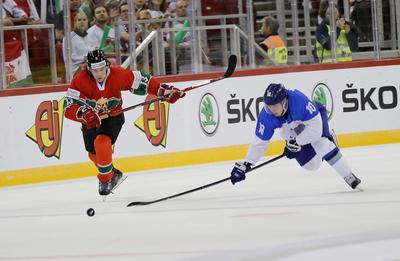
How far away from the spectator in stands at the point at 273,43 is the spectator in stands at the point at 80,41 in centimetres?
247

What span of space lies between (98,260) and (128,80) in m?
3.77

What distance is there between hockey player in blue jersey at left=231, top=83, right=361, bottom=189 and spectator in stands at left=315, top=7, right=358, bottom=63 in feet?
16.3

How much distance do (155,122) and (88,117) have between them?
3.08 meters

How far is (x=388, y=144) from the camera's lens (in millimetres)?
14625

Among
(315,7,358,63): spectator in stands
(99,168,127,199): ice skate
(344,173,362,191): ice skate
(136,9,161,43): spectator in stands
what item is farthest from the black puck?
(315,7,358,63): spectator in stands

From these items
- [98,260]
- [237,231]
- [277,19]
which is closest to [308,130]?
[237,231]

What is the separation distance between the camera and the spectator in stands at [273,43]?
14.2 m

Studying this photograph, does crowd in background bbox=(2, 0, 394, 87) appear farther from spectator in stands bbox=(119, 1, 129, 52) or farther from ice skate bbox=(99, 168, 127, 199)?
ice skate bbox=(99, 168, 127, 199)

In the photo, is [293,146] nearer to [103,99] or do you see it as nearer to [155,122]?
[103,99]

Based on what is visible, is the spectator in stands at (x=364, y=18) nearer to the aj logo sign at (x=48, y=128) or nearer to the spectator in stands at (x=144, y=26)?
the spectator in stands at (x=144, y=26)

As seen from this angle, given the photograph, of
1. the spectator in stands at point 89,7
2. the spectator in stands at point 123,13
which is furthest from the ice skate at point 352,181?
the spectator in stands at point 123,13

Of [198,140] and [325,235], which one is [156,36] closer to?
[198,140]

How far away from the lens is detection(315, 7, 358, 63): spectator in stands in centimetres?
1471

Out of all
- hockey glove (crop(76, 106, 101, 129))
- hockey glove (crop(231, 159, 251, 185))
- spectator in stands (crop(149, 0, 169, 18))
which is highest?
spectator in stands (crop(149, 0, 169, 18))
